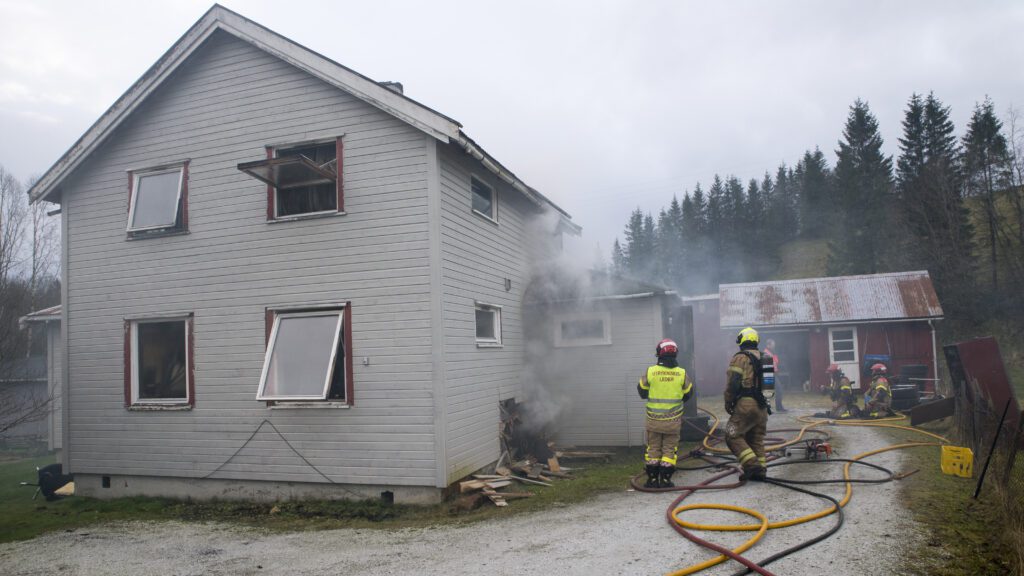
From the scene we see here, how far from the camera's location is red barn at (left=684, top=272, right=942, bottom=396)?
2270 centimetres

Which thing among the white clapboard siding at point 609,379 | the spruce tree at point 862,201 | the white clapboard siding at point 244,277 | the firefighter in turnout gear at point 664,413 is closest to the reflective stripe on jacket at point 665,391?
the firefighter in turnout gear at point 664,413

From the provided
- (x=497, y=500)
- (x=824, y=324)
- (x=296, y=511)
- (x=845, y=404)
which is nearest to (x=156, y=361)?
(x=296, y=511)

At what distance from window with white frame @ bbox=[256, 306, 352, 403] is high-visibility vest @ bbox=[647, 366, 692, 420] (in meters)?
4.32

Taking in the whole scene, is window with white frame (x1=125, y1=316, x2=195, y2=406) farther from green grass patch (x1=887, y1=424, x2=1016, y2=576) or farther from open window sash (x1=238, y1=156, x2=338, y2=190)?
green grass patch (x1=887, y1=424, x2=1016, y2=576)

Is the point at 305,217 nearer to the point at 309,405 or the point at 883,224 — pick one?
the point at 309,405

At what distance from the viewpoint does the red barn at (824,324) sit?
22703 mm

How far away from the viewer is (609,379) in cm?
1270

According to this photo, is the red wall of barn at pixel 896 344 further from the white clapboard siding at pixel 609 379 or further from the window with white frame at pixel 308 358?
the window with white frame at pixel 308 358

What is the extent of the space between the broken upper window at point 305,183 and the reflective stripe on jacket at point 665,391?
17.3 feet

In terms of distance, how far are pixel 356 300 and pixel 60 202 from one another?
6.61 m

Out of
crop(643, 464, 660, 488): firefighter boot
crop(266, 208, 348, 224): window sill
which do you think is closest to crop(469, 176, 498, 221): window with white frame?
crop(266, 208, 348, 224): window sill

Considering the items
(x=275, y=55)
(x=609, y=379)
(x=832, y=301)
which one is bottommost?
(x=609, y=379)

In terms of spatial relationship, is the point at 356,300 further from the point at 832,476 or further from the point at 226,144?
the point at 832,476

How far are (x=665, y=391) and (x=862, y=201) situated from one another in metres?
43.2
